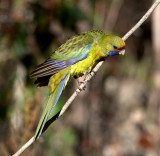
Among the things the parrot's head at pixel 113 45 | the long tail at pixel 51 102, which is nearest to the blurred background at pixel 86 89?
the long tail at pixel 51 102

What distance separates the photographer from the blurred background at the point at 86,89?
3.97m

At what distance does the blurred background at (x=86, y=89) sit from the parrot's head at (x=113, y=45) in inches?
23.1

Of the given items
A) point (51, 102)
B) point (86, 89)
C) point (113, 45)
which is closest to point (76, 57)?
point (113, 45)

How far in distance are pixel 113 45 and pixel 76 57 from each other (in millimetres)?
431

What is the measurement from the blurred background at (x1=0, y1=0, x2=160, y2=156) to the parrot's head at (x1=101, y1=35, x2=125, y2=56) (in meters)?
0.59

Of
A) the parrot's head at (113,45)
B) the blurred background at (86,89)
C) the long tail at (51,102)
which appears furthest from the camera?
the blurred background at (86,89)

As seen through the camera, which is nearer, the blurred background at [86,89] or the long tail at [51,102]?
the long tail at [51,102]

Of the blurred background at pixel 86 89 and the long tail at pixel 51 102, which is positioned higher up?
the blurred background at pixel 86 89

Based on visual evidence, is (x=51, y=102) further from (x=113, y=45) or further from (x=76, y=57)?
(x=113, y=45)

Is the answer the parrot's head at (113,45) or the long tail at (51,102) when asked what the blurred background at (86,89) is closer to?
the long tail at (51,102)

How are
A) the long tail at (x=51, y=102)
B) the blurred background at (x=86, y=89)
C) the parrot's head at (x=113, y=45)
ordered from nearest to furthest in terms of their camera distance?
the long tail at (x=51, y=102), the parrot's head at (x=113, y=45), the blurred background at (x=86, y=89)

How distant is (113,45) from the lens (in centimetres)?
348

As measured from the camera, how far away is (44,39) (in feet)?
13.1

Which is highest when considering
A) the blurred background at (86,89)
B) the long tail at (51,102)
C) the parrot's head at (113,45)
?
the blurred background at (86,89)
